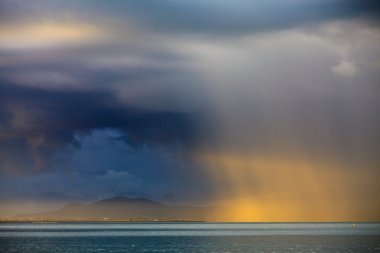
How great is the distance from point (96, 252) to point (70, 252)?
6.17 metres

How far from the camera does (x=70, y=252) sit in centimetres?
15250

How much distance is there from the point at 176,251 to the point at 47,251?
31.1 meters

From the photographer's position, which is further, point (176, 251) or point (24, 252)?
point (176, 251)

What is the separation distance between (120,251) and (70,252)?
13569 mm

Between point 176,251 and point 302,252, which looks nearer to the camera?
point 302,252

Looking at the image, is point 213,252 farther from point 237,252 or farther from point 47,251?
point 47,251

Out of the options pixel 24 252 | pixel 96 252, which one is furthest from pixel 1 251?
pixel 96 252

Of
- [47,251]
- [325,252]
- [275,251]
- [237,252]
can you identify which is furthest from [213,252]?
[47,251]

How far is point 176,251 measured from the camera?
511 feet

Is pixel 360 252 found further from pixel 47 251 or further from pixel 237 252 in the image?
pixel 47 251

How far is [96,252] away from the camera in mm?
153500

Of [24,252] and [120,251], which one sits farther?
[120,251]

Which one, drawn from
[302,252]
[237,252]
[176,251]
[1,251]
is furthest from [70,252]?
[302,252]

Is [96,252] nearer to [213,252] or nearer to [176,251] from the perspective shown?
[176,251]
